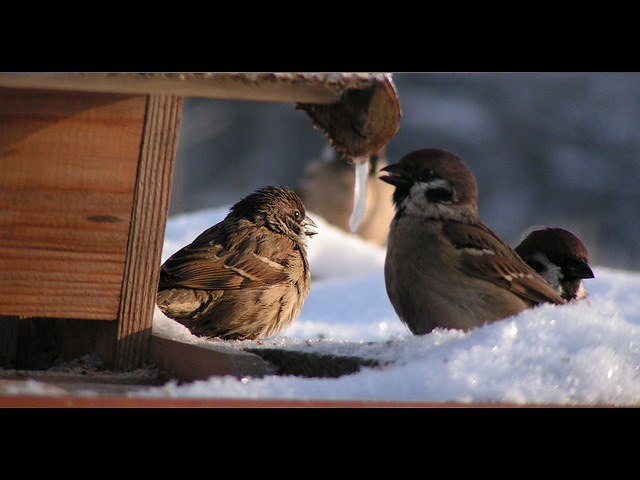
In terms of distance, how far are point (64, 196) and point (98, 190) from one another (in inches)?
3.9

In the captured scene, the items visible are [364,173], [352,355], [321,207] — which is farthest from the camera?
[321,207]

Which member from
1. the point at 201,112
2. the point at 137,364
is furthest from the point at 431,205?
the point at 201,112

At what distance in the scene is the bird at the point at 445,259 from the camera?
9.29 feet

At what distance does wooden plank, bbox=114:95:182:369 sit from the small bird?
198 cm

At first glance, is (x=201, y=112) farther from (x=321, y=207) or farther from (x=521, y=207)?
(x=521, y=207)

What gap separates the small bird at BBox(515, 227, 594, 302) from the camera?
3.58 metres

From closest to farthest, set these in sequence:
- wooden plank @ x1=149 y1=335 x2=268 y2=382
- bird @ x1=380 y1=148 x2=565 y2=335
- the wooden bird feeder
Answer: wooden plank @ x1=149 y1=335 x2=268 y2=382 → the wooden bird feeder → bird @ x1=380 y1=148 x2=565 y2=335

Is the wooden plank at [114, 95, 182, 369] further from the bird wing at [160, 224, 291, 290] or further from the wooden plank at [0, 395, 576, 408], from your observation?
the wooden plank at [0, 395, 576, 408]

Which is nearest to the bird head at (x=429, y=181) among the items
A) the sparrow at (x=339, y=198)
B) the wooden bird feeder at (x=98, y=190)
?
the wooden bird feeder at (x=98, y=190)

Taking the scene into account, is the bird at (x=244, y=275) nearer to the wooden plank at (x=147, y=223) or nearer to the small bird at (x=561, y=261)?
the wooden plank at (x=147, y=223)

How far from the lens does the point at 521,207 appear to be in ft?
40.0

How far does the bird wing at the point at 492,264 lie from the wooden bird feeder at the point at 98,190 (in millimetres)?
765

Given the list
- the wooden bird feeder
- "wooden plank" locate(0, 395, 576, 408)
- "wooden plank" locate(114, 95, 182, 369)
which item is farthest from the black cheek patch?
"wooden plank" locate(0, 395, 576, 408)

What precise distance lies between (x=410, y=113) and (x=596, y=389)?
11042mm
